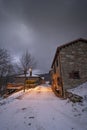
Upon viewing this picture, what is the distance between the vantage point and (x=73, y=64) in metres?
14.3

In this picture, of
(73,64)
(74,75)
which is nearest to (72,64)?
(73,64)

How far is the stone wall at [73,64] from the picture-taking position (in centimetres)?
1385

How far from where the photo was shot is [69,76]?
45.8 ft

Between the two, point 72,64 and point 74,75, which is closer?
point 74,75

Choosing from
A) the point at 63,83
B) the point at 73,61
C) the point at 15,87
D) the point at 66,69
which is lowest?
the point at 15,87

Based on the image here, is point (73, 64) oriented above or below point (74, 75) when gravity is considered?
above

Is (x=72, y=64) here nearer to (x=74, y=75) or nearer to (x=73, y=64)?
(x=73, y=64)

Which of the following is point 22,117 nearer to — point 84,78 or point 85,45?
point 84,78

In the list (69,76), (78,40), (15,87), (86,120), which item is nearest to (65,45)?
(78,40)

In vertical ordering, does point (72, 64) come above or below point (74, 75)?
above

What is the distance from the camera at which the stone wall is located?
45.4 ft

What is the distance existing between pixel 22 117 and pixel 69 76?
8436mm

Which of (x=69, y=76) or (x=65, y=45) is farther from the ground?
(x=65, y=45)

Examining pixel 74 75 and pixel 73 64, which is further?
pixel 73 64
